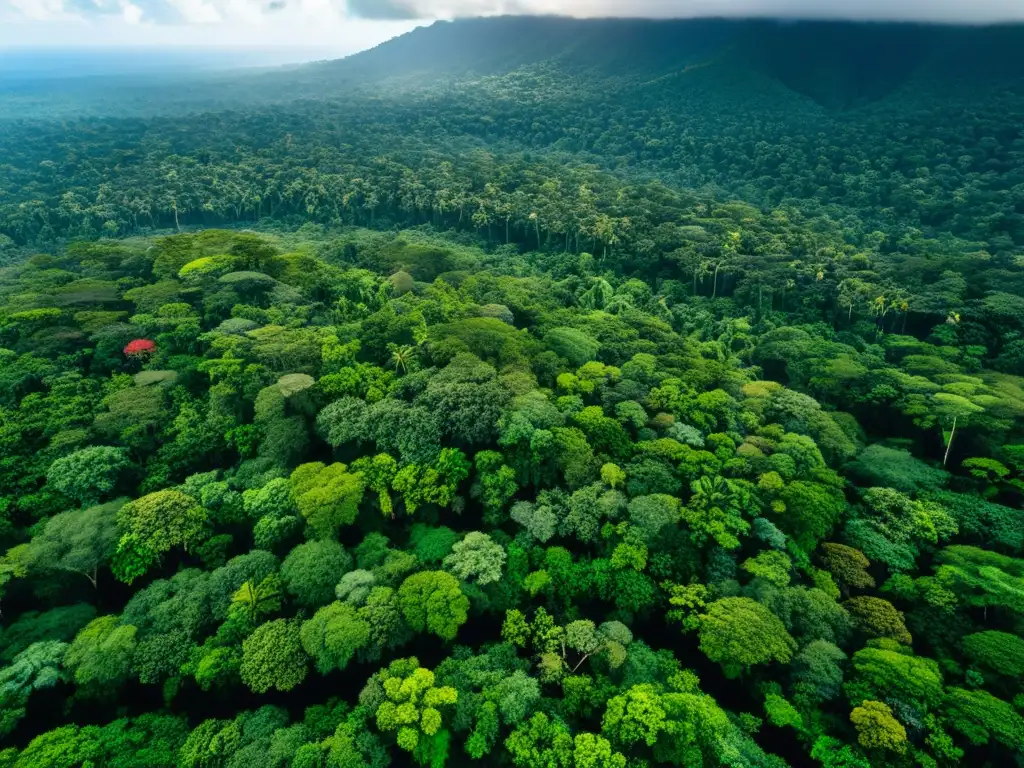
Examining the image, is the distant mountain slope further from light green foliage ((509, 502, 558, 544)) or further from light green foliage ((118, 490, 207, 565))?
light green foliage ((118, 490, 207, 565))

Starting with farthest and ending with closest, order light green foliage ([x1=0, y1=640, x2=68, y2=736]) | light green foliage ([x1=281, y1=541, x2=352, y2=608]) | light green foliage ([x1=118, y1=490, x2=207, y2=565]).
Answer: light green foliage ([x1=118, y1=490, x2=207, y2=565]), light green foliage ([x1=281, y1=541, x2=352, y2=608]), light green foliage ([x1=0, y1=640, x2=68, y2=736])

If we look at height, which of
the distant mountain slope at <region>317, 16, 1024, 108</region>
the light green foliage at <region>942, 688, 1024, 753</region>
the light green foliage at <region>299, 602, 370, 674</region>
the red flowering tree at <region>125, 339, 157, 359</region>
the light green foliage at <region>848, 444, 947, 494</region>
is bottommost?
the light green foliage at <region>942, 688, 1024, 753</region>

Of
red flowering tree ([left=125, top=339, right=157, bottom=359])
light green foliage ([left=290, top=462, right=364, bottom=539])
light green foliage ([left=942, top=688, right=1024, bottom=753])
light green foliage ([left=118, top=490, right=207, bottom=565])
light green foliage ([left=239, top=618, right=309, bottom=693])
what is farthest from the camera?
red flowering tree ([left=125, top=339, right=157, bottom=359])

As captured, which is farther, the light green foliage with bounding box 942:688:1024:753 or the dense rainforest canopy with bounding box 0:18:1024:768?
the dense rainforest canopy with bounding box 0:18:1024:768

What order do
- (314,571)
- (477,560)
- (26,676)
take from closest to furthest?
(26,676) → (314,571) → (477,560)

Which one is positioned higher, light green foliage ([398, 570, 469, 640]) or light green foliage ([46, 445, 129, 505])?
light green foliage ([46, 445, 129, 505])

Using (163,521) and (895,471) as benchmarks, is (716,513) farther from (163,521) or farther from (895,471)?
(163,521)

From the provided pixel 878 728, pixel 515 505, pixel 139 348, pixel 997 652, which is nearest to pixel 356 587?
pixel 515 505

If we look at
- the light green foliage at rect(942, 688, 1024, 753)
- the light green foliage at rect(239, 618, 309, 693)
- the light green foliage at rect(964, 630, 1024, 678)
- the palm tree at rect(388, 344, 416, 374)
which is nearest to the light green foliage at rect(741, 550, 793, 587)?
the light green foliage at rect(942, 688, 1024, 753)
